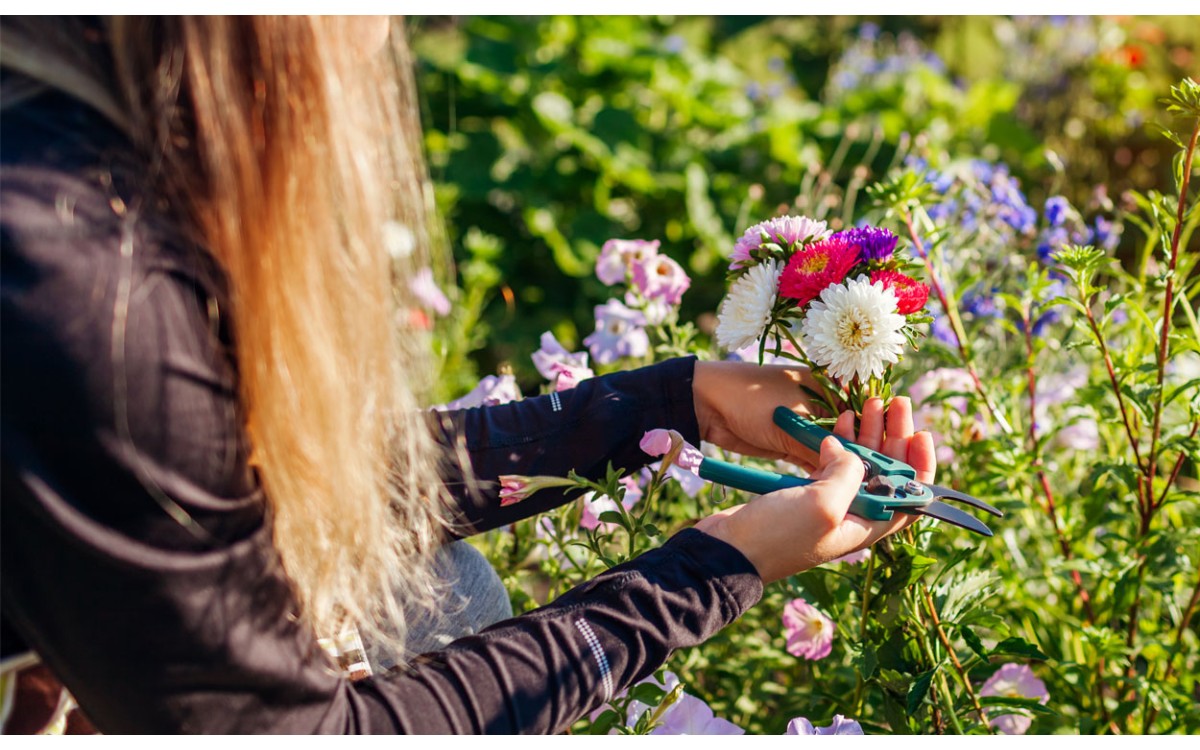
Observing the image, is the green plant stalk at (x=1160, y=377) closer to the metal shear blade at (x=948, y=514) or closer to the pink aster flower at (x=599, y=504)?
the metal shear blade at (x=948, y=514)

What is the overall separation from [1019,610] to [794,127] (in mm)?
2311

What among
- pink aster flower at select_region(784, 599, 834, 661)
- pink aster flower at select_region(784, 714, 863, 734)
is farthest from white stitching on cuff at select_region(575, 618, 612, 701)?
pink aster flower at select_region(784, 599, 834, 661)

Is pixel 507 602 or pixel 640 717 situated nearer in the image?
pixel 640 717

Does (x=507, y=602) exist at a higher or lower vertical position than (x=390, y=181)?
lower

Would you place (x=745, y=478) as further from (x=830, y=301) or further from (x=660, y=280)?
(x=660, y=280)

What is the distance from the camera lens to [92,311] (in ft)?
2.30

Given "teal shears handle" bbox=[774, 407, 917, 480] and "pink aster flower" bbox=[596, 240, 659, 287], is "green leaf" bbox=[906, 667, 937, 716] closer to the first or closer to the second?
"teal shears handle" bbox=[774, 407, 917, 480]

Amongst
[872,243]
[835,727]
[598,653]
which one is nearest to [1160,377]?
[872,243]

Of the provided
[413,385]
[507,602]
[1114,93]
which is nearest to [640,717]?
[507,602]

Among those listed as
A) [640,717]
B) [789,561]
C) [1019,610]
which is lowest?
[1019,610]

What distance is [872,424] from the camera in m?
1.04

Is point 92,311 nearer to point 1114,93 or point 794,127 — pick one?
point 794,127

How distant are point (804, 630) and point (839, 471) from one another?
0.46 m

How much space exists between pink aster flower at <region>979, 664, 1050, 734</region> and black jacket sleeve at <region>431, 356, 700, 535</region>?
0.52 metres
